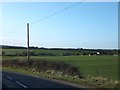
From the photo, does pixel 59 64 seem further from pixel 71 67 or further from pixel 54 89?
pixel 54 89

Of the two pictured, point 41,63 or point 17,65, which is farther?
point 17,65

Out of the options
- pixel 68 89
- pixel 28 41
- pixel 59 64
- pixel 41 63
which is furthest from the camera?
pixel 28 41

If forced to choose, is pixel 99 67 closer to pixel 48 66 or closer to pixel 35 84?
pixel 48 66

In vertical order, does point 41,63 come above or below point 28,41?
below

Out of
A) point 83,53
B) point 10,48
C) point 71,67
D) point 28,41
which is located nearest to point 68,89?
point 71,67

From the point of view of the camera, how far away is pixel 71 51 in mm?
168625

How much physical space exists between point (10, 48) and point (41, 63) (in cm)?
10140

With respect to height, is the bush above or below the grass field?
above

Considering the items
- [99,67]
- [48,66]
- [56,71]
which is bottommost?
[99,67]

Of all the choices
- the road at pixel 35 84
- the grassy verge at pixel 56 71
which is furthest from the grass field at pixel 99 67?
the road at pixel 35 84

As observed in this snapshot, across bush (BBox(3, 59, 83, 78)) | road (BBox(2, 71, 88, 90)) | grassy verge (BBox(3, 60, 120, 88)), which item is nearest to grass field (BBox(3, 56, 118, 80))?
bush (BBox(3, 59, 83, 78))

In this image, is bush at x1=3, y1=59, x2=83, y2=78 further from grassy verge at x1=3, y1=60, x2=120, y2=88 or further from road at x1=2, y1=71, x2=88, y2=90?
road at x1=2, y1=71, x2=88, y2=90

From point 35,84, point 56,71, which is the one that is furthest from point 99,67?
point 35,84

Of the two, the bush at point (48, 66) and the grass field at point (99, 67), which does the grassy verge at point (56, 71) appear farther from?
the grass field at point (99, 67)
